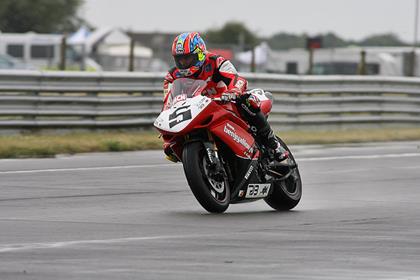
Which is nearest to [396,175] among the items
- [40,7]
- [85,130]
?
[85,130]

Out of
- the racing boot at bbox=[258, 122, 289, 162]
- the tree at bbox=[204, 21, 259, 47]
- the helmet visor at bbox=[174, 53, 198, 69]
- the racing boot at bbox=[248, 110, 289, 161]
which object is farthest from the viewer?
the tree at bbox=[204, 21, 259, 47]

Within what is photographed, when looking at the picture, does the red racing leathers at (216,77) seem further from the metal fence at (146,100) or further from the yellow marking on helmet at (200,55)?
the metal fence at (146,100)

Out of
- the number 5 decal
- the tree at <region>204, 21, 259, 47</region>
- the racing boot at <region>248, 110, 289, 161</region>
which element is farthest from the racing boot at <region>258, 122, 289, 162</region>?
the tree at <region>204, 21, 259, 47</region>

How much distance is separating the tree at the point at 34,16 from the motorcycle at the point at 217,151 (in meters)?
47.1

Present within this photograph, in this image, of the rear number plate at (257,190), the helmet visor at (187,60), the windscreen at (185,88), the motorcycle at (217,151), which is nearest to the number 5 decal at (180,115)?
the motorcycle at (217,151)

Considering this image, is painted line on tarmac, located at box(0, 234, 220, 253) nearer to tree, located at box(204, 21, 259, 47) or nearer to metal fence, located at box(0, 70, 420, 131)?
metal fence, located at box(0, 70, 420, 131)

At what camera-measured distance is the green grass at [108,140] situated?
15156 millimetres

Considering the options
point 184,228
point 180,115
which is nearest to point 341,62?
point 180,115

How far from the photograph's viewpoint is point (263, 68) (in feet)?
126

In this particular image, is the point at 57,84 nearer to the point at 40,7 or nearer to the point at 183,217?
the point at 183,217

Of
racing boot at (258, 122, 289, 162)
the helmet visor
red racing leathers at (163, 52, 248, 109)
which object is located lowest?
racing boot at (258, 122, 289, 162)

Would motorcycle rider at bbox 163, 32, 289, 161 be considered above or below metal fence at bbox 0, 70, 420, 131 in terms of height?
above

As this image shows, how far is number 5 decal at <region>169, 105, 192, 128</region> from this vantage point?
8.97 metres

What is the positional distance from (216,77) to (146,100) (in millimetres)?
8176
